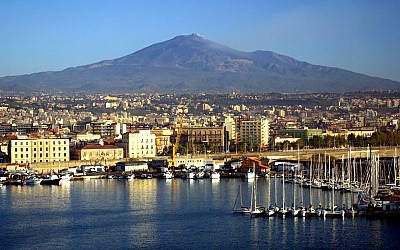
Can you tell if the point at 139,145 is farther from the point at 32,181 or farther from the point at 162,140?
the point at 32,181

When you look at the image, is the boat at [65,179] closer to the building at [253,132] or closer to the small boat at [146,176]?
the small boat at [146,176]

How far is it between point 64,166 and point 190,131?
13091 mm

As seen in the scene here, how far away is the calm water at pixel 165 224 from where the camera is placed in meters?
13.9

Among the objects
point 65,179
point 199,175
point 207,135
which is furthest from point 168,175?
point 207,135

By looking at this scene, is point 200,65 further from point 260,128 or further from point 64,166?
point 64,166

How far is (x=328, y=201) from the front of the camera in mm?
18719

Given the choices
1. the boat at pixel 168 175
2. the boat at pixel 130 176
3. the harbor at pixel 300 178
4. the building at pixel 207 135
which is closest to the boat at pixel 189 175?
the harbor at pixel 300 178

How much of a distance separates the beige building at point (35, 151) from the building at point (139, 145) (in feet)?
12.4

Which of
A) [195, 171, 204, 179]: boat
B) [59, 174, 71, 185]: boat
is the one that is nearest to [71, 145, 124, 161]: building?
[195, 171, 204, 179]: boat

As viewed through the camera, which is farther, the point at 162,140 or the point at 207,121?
the point at 207,121

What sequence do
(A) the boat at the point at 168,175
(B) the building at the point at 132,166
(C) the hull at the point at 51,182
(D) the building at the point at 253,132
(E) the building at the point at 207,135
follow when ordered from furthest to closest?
(D) the building at the point at 253,132, (E) the building at the point at 207,135, (B) the building at the point at 132,166, (A) the boat at the point at 168,175, (C) the hull at the point at 51,182

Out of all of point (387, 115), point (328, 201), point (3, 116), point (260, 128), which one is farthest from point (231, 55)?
point (328, 201)

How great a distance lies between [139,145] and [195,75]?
9643 cm

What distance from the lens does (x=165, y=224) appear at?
625 inches
